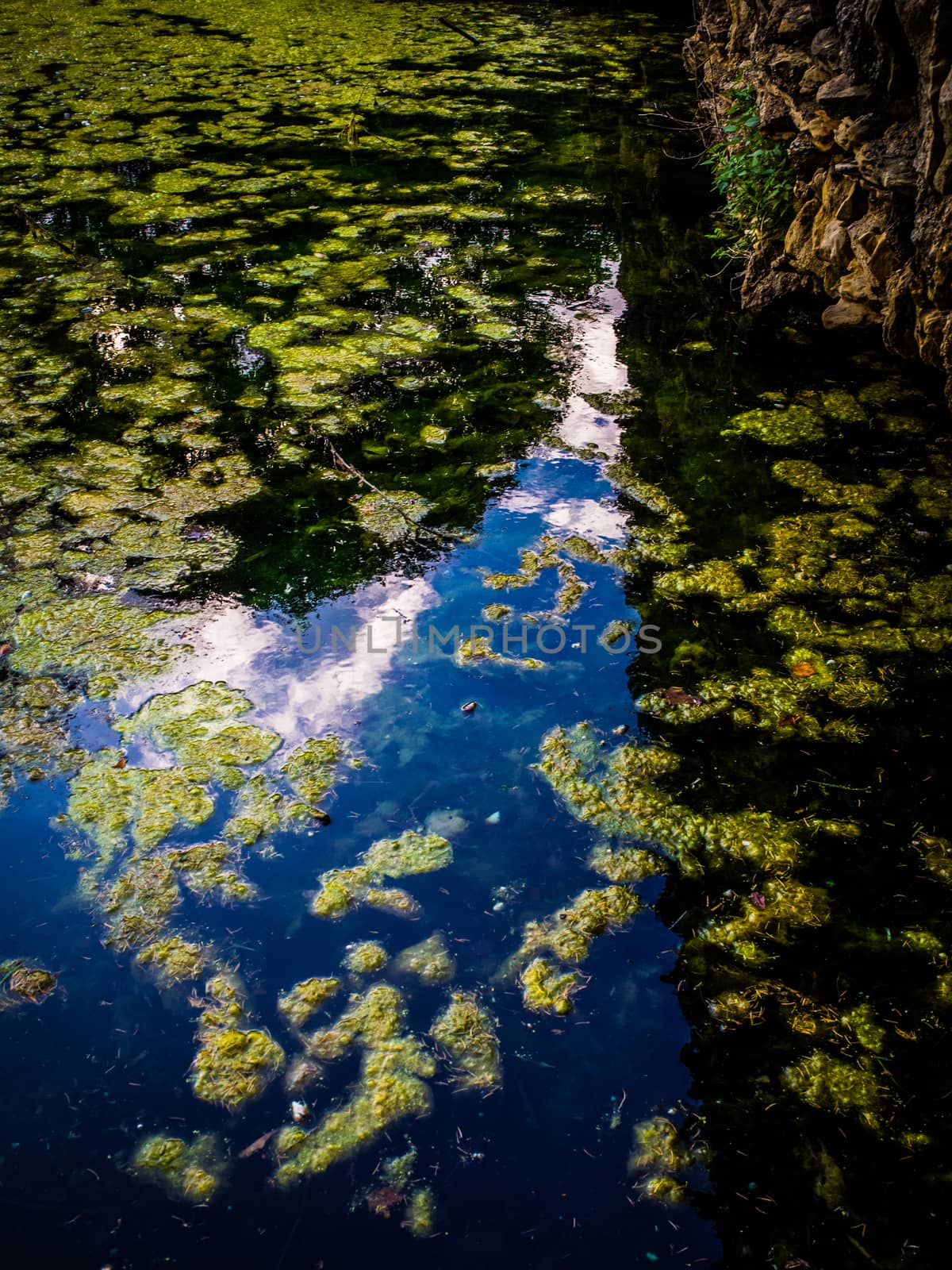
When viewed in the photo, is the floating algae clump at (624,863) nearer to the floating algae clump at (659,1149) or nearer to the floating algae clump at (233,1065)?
the floating algae clump at (659,1149)

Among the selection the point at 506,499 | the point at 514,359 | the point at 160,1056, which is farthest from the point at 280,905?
the point at 514,359

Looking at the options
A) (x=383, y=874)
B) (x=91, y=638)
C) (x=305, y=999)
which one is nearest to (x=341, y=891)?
(x=383, y=874)

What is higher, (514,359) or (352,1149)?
(514,359)

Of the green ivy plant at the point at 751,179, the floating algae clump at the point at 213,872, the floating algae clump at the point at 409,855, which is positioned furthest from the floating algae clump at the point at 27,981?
the green ivy plant at the point at 751,179

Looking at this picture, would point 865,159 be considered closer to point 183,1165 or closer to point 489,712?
point 489,712

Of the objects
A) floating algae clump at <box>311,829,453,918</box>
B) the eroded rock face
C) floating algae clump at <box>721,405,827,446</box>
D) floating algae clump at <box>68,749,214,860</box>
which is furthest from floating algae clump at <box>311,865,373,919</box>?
the eroded rock face

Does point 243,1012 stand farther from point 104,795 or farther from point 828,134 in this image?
point 828,134
